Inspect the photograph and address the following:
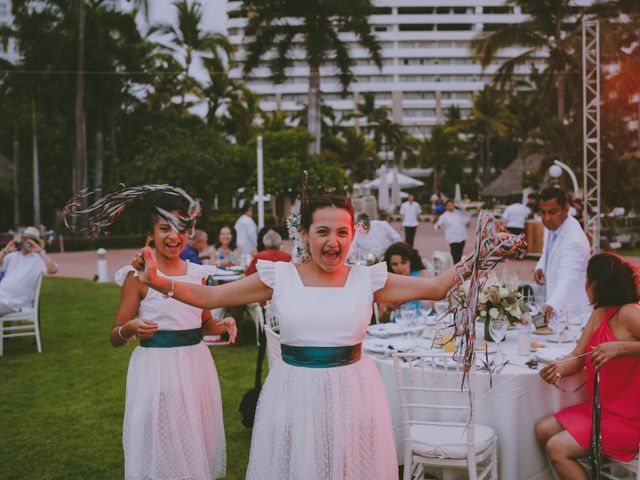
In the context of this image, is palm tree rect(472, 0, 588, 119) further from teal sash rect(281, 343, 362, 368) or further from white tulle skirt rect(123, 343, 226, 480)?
teal sash rect(281, 343, 362, 368)

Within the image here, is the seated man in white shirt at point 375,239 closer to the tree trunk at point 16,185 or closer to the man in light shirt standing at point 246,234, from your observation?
the man in light shirt standing at point 246,234

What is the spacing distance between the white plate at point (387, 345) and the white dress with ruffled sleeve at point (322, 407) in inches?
68.4

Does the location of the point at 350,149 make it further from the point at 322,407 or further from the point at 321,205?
the point at 322,407

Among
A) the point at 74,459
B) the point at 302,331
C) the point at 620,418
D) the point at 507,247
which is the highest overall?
the point at 507,247

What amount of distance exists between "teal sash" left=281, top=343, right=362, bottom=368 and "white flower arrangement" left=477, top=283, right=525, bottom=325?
6.52 feet

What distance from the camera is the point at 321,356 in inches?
A: 98.1

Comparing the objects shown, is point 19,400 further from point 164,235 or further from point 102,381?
point 164,235

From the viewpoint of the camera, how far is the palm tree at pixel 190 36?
104 feet

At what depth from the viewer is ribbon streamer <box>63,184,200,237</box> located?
8.67ft

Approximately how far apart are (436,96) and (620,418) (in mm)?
78692

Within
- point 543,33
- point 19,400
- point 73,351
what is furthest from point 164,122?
point 19,400

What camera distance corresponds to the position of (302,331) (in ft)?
8.15

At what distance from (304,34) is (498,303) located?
21.0 m

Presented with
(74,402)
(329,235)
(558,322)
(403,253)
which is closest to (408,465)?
(558,322)
